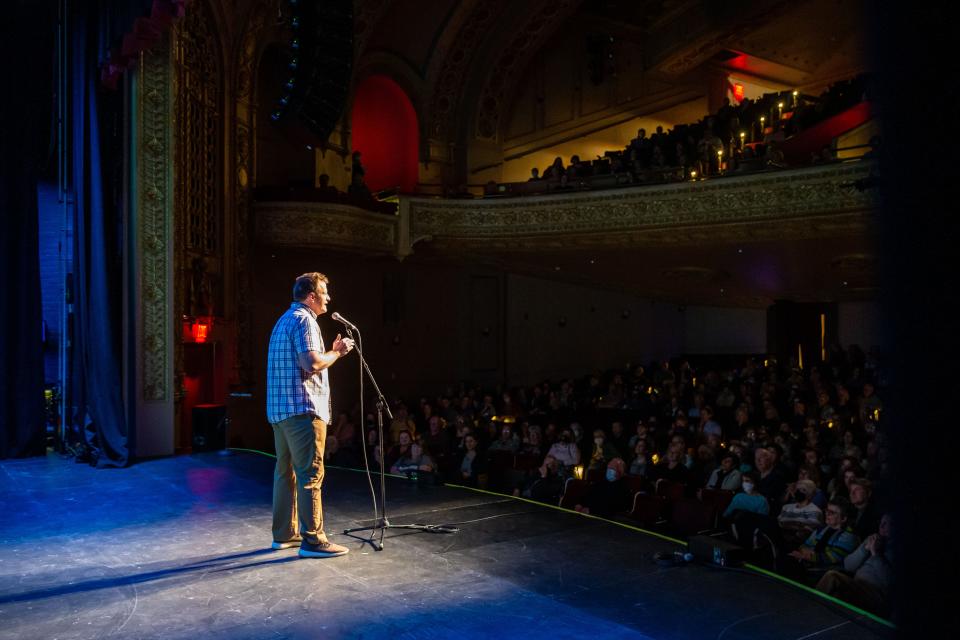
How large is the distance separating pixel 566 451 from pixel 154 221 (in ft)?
15.1

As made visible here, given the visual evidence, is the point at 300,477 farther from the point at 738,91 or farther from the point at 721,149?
the point at 738,91

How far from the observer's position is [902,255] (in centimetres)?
67

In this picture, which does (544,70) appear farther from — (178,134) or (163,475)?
(163,475)

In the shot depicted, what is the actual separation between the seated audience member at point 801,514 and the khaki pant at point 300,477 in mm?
3230

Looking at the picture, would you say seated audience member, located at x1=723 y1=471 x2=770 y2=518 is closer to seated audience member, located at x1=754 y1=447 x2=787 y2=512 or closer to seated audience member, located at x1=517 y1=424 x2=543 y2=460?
seated audience member, located at x1=754 y1=447 x2=787 y2=512

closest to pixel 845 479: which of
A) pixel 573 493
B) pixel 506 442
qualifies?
pixel 573 493

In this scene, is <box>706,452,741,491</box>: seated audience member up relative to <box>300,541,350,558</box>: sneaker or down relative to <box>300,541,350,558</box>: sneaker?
down

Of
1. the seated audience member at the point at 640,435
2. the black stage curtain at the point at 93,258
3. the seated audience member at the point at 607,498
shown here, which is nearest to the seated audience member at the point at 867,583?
the seated audience member at the point at 607,498

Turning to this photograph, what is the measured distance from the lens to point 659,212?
1206 cm

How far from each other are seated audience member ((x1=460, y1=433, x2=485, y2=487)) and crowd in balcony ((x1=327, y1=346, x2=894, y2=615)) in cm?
1

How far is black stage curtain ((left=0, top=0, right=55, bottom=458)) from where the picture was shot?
721 cm

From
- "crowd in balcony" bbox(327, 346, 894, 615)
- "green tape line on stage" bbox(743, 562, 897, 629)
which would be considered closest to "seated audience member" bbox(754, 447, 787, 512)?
"crowd in balcony" bbox(327, 346, 894, 615)

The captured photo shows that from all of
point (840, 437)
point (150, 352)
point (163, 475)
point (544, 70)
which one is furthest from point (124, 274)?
point (544, 70)

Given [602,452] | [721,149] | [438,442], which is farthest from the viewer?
[721,149]
